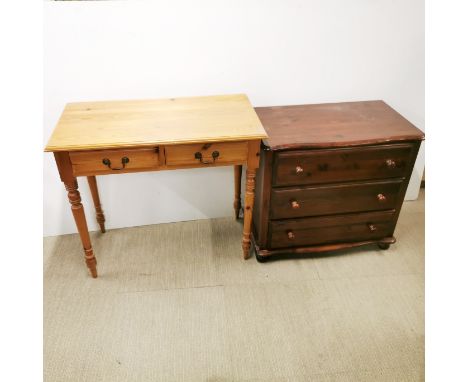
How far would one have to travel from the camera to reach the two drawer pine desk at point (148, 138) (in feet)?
5.35

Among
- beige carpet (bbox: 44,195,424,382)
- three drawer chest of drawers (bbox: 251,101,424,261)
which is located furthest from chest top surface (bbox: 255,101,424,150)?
beige carpet (bbox: 44,195,424,382)

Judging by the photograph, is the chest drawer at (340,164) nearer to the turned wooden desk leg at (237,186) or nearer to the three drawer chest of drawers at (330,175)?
the three drawer chest of drawers at (330,175)

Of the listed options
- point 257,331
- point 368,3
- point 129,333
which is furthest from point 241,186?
point 368,3

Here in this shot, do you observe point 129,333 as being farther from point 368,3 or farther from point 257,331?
point 368,3

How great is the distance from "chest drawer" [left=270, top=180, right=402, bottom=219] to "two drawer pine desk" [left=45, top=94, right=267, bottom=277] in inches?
8.0

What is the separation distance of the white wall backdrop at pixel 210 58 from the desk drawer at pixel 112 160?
553mm

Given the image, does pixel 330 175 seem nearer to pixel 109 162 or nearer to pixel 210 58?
pixel 210 58

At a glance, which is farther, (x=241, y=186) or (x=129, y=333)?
(x=241, y=186)

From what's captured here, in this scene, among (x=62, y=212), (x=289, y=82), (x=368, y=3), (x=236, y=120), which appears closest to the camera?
(x=236, y=120)

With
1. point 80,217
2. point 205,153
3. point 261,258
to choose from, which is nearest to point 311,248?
point 261,258

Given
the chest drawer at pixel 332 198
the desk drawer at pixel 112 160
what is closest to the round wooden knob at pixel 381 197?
the chest drawer at pixel 332 198

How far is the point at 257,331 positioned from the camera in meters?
1.84

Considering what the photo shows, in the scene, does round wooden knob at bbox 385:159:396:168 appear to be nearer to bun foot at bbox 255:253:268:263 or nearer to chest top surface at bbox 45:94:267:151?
chest top surface at bbox 45:94:267:151
